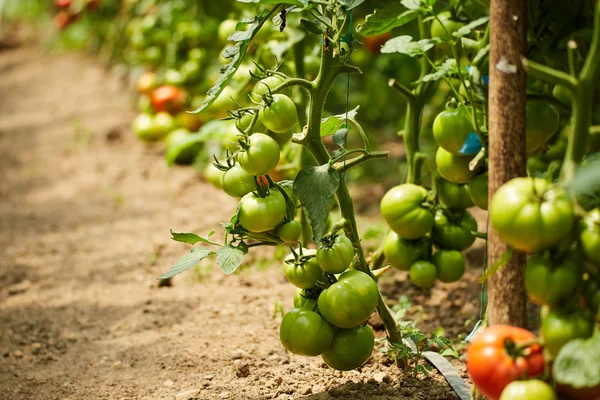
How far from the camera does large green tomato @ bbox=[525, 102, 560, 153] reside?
4.33ft

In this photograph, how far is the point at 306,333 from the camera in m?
1.30

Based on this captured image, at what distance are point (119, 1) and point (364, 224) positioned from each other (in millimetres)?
3761

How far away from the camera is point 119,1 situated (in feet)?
18.1

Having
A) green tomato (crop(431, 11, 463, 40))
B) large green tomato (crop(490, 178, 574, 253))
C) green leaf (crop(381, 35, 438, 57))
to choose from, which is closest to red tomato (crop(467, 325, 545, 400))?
large green tomato (crop(490, 178, 574, 253))

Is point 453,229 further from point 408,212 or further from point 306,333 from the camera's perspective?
point 306,333

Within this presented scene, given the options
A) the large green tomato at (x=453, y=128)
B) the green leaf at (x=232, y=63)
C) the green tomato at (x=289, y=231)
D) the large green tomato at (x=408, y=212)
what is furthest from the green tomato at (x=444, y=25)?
the green tomato at (x=289, y=231)

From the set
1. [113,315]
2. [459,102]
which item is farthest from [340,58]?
[113,315]

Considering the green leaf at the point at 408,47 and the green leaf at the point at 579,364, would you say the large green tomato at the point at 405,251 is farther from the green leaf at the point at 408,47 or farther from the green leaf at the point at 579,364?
the green leaf at the point at 579,364

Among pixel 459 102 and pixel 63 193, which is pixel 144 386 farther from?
pixel 63 193

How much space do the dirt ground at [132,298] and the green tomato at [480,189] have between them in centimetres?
43

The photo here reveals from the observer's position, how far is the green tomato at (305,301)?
4.52 feet

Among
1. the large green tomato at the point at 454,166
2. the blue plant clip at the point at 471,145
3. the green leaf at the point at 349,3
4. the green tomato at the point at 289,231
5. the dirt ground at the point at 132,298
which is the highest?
the green leaf at the point at 349,3

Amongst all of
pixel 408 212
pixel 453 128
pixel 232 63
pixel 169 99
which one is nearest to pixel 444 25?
pixel 453 128

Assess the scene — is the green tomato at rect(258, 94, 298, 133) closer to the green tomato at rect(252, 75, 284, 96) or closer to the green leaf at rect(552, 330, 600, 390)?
the green tomato at rect(252, 75, 284, 96)
